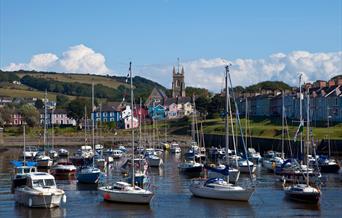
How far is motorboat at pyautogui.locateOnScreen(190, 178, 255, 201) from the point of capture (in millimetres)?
42912

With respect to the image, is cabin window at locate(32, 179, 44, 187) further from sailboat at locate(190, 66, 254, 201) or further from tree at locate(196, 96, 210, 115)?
tree at locate(196, 96, 210, 115)

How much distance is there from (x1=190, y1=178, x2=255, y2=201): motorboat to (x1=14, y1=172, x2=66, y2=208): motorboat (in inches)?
366

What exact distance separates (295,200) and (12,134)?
357 feet

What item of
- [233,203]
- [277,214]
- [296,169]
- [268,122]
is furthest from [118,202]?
[268,122]

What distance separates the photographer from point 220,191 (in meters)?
43.4

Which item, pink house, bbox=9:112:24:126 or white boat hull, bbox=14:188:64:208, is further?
pink house, bbox=9:112:24:126

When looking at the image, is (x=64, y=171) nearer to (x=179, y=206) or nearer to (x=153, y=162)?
(x=153, y=162)

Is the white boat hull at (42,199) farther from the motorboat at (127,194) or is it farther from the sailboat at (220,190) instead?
the sailboat at (220,190)

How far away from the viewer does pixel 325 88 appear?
126188 mm

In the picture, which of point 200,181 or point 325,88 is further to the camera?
point 325,88

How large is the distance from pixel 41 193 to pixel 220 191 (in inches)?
437

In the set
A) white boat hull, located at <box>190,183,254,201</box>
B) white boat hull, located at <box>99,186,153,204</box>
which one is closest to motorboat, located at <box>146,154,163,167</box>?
white boat hull, located at <box>190,183,254,201</box>

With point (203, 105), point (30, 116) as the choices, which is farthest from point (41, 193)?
point (30, 116)

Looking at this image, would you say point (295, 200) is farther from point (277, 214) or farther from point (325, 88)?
point (325, 88)
